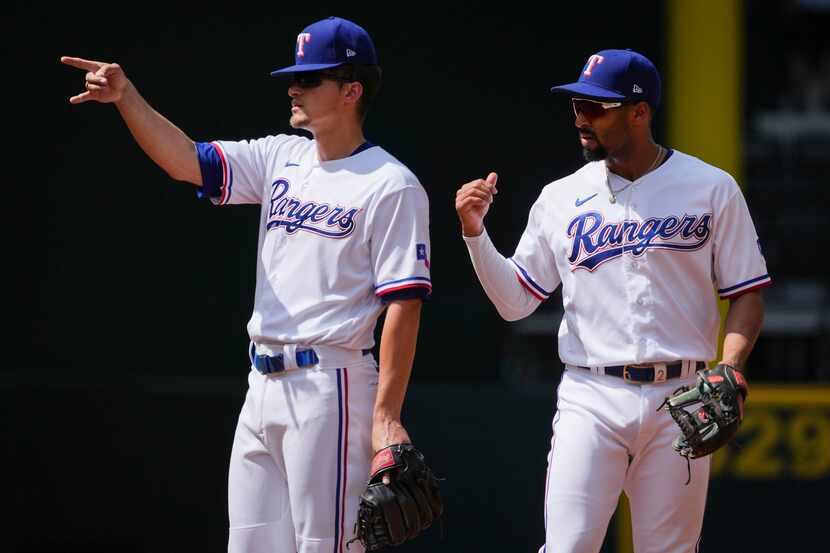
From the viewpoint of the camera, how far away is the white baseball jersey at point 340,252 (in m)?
3.00

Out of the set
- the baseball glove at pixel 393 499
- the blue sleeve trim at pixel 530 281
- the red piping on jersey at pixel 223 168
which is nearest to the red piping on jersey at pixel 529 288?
the blue sleeve trim at pixel 530 281

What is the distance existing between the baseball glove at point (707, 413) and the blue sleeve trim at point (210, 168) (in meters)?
1.23

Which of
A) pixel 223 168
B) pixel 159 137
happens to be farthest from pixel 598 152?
pixel 159 137

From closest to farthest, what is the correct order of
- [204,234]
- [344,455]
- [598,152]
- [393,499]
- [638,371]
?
1. [393,499]
2. [344,455]
3. [638,371]
4. [598,152]
5. [204,234]

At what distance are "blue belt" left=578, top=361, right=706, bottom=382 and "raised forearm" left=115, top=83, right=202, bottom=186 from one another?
113 cm

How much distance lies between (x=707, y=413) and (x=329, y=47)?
1.24 metres

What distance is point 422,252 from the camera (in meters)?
3.04

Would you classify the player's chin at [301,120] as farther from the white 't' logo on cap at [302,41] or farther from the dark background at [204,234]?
the dark background at [204,234]

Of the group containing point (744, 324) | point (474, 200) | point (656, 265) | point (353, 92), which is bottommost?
point (744, 324)

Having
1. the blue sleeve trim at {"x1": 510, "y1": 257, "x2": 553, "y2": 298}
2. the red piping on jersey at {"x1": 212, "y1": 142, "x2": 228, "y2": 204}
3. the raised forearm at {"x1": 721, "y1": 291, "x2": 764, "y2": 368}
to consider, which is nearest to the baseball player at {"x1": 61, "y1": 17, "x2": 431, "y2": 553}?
the red piping on jersey at {"x1": 212, "y1": 142, "x2": 228, "y2": 204}

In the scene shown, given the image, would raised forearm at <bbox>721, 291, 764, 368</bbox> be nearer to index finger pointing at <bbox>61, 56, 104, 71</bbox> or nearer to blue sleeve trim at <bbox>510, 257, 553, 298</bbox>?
blue sleeve trim at <bbox>510, 257, 553, 298</bbox>

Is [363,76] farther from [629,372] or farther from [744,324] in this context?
[744,324]

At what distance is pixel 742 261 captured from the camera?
3131 millimetres

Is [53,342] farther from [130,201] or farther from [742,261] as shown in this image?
[742,261]
